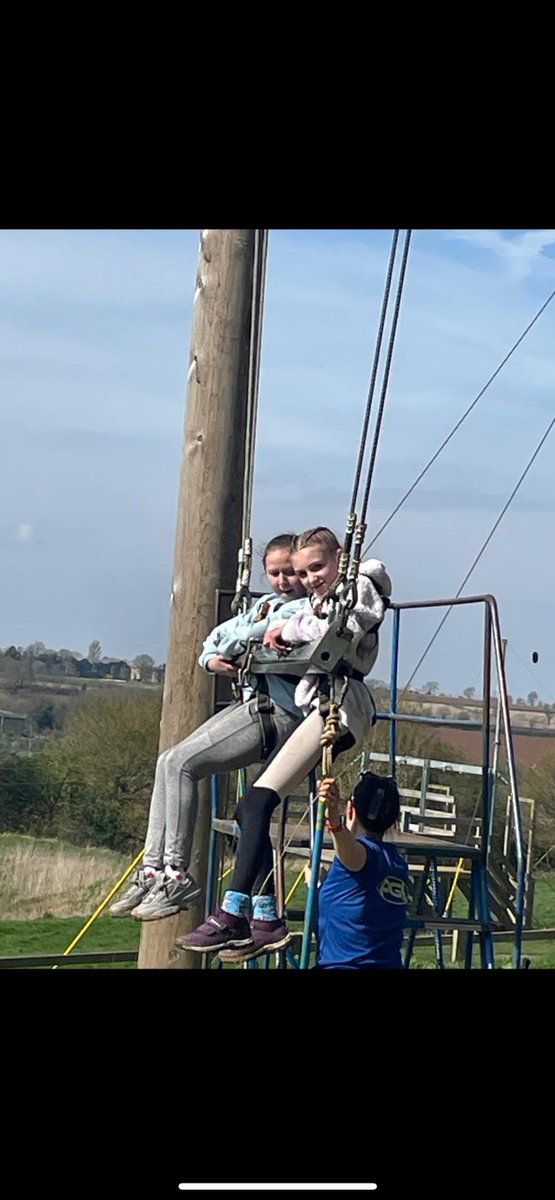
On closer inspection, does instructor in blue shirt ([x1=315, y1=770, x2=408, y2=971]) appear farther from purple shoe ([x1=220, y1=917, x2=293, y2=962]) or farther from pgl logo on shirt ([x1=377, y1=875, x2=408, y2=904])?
purple shoe ([x1=220, y1=917, x2=293, y2=962])

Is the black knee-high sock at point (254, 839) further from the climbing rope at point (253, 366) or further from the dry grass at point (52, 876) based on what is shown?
the dry grass at point (52, 876)

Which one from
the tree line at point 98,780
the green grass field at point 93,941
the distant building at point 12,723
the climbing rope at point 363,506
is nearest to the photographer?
the climbing rope at point 363,506

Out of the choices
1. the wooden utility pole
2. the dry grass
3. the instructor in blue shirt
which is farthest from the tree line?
the instructor in blue shirt

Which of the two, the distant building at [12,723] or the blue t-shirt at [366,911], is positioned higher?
the distant building at [12,723]

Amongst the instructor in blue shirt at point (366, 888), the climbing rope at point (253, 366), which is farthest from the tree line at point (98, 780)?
the instructor in blue shirt at point (366, 888)

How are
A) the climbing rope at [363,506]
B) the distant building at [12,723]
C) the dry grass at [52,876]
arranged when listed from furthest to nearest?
the distant building at [12,723] → the dry grass at [52,876] → the climbing rope at [363,506]

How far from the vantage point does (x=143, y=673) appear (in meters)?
7.88

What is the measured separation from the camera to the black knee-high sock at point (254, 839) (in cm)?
298

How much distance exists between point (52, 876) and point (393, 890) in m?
6.23

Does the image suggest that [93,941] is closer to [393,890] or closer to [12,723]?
[12,723]
